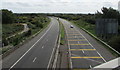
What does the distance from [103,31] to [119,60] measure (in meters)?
28.9

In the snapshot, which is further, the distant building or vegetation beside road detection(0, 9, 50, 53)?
vegetation beside road detection(0, 9, 50, 53)

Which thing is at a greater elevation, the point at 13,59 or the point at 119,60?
the point at 119,60

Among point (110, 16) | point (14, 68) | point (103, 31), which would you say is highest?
point (110, 16)

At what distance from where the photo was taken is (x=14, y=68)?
17859 millimetres

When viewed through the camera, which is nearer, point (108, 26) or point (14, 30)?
point (108, 26)

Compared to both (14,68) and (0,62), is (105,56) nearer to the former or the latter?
(14,68)

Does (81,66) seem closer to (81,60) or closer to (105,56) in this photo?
(81,60)

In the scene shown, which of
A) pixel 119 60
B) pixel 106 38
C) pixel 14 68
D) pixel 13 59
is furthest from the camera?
pixel 106 38

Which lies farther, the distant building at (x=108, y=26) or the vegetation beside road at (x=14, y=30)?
the vegetation beside road at (x=14, y=30)

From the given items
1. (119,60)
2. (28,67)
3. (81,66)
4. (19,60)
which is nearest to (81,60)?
(81,66)

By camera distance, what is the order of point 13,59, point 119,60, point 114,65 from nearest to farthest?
point 114,65 → point 119,60 → point 13,59

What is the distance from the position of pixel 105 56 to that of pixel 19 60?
1245cm

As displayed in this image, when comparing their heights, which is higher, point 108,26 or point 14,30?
point 108,26

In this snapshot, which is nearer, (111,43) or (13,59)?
(13,59)
